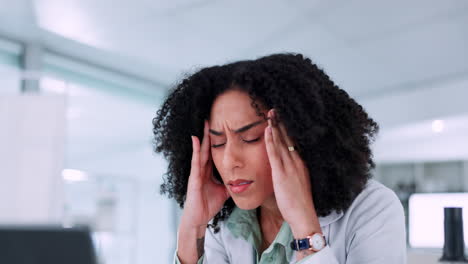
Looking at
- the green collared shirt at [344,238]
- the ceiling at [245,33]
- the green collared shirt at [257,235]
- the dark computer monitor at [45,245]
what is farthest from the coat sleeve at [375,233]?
the ceiling at [245,33]

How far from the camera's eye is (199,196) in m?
1.40

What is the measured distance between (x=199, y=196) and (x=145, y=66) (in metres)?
3.55

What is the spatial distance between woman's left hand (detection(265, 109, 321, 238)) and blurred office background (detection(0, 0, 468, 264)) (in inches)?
15.6

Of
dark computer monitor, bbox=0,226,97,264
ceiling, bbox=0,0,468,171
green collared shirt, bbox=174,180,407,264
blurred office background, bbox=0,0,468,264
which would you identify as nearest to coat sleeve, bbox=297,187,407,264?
green collared shirt, bbox=174,180,407,264

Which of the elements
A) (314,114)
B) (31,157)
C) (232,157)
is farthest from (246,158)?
(31,157)

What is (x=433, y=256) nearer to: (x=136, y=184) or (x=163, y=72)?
(x=163, y=72)

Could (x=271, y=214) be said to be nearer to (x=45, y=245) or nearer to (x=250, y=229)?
(x=250, y=229)

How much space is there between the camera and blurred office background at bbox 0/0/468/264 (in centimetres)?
318

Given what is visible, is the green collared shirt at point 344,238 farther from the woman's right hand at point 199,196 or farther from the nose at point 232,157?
the nose at point 232,157

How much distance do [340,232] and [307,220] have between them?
11 centimetres

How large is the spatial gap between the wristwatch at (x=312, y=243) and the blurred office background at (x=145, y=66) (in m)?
0.62

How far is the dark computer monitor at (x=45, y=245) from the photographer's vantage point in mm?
431

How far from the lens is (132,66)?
15.7ft

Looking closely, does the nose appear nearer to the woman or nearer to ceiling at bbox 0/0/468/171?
the woman
